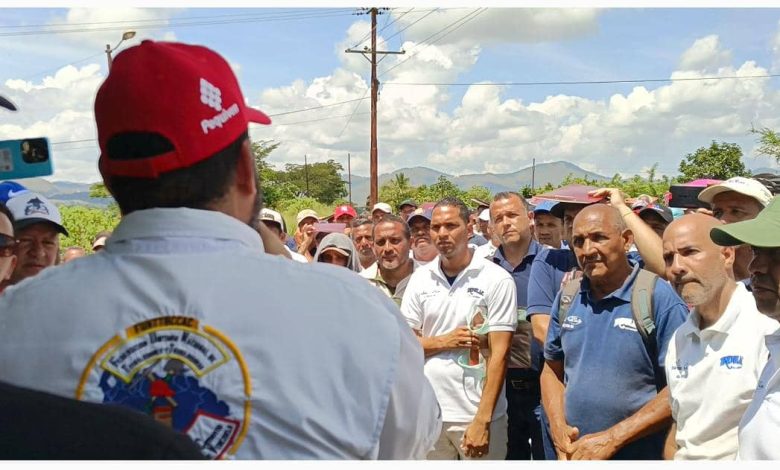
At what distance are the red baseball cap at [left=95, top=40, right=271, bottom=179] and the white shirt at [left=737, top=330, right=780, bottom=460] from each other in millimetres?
1881

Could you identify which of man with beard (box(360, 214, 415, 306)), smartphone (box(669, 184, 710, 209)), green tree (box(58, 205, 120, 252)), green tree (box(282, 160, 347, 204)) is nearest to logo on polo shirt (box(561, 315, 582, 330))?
man with beard (box(360, 214, 415, 306))

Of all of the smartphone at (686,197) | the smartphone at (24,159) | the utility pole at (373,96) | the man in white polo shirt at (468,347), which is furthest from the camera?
the utility pole at (373,96)

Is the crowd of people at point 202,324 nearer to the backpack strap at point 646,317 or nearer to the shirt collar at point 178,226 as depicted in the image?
the shirt collar at point 178,226

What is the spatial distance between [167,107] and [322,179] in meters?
93.0

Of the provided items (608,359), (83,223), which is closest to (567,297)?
(608,359)

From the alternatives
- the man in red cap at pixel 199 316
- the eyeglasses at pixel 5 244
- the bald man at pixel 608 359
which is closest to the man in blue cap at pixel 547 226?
the bald man at pixel 608 359

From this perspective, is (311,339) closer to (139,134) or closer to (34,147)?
(139,134)

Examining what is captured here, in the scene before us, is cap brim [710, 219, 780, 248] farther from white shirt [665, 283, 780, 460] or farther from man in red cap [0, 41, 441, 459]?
man in red cap [0, 41, 441, 459]

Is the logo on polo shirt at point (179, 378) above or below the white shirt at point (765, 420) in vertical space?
above

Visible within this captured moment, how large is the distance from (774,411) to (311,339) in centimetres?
177

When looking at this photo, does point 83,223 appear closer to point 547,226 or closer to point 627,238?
point 547,226

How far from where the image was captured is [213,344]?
1.17 m

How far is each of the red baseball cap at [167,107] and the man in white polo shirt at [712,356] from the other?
2.50m

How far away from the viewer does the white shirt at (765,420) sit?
2.29 meters
